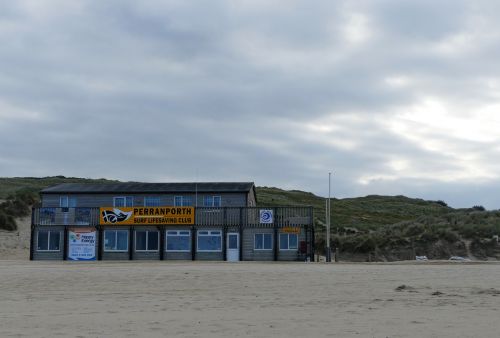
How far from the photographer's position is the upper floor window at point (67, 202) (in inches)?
1647

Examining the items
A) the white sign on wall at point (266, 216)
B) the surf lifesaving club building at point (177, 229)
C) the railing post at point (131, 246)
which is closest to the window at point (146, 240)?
the surf lifesaving club building at point (177, 229)

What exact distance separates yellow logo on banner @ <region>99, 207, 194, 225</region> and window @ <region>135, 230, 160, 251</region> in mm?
821

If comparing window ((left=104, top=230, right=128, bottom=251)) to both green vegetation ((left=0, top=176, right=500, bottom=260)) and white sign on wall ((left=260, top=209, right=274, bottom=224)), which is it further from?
green vegetation ((left=0, top=176, right=500, bottom=260))

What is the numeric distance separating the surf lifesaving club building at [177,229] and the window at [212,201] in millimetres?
54

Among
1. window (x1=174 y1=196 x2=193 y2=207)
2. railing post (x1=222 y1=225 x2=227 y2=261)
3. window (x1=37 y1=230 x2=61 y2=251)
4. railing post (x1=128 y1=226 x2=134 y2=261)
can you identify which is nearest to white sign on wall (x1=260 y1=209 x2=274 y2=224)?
railing post (x1=222 y1=225 x2=227 y2=261)

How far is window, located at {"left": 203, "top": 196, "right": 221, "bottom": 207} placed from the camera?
133 ft

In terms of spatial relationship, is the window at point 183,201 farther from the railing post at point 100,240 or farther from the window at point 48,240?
the window at point 48,240

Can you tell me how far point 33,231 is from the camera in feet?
131

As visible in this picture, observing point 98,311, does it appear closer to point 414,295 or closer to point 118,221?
point 414,295

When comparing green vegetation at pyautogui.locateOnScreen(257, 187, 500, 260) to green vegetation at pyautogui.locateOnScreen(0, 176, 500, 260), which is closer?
green vegetation at pyautogui.locateOnScreen(257, 187, 500, 260)

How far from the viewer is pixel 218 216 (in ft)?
128

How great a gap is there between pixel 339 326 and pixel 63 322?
180 inches

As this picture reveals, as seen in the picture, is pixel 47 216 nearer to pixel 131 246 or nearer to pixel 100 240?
pixel 100 240

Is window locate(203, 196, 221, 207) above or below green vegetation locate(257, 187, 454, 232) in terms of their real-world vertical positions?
below
